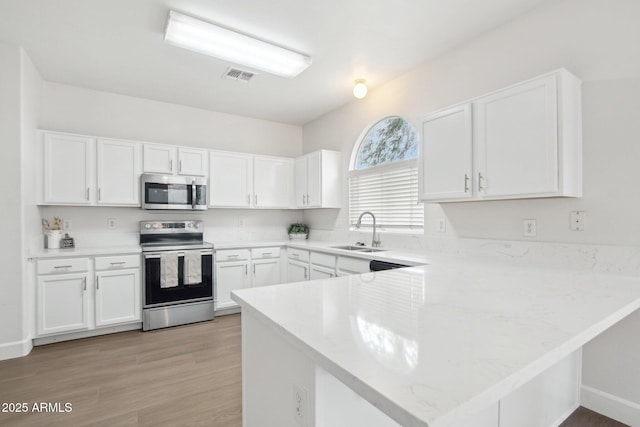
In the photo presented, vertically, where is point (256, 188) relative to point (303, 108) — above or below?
below

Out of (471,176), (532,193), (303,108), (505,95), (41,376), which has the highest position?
(303,108)

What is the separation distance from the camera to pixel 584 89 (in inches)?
80.9

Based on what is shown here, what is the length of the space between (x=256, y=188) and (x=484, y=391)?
410cm

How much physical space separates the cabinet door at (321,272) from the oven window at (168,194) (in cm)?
171

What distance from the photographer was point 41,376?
8.07ft

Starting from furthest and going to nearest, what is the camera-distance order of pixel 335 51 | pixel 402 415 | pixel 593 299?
pixel 335 51, pixel 593 299, pixel 402 415

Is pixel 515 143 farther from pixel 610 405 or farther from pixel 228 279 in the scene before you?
pixel 228 279

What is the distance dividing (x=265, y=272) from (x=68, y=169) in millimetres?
2403

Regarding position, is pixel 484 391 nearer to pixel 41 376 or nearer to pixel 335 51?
pixel 335 51

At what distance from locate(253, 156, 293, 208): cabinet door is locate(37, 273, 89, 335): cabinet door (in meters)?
2.13

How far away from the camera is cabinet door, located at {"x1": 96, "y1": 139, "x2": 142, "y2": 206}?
137 inches

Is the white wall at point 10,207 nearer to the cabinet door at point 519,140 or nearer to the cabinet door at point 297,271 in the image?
the cabinet door at point 297,271

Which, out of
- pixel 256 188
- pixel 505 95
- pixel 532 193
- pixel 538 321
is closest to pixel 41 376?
pixel 256 188

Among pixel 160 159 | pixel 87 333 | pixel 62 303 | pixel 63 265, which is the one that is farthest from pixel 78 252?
pixel 160 159
